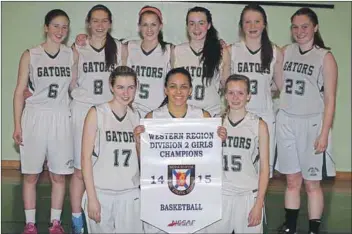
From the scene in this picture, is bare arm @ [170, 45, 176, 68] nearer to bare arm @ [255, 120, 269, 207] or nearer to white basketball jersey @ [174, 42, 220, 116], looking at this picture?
white basketball jersey @ [174, 42, 220, 116]

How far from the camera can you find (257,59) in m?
3.34

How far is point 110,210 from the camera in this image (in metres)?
3.28

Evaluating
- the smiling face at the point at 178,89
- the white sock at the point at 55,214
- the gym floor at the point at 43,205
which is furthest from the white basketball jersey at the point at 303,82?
the white sock at the point at 55,214

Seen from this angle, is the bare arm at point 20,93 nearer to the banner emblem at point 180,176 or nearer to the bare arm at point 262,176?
the banner emblem at point 180,176

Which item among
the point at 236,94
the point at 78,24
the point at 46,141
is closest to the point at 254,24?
the point at 236,94

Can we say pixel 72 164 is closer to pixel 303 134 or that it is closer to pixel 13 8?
pixel 13 8

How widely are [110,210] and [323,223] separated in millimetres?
1318

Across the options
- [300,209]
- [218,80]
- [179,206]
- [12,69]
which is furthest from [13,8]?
[300,209]

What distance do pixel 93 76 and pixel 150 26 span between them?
1.44 ft

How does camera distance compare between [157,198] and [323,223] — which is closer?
[157,198]

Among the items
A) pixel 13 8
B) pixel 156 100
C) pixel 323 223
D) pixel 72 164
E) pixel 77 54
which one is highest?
pixel 13 8

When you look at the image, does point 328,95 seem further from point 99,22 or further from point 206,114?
point 99,22

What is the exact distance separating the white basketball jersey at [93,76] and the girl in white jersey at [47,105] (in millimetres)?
62

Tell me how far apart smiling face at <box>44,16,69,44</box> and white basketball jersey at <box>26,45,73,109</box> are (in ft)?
0.23
